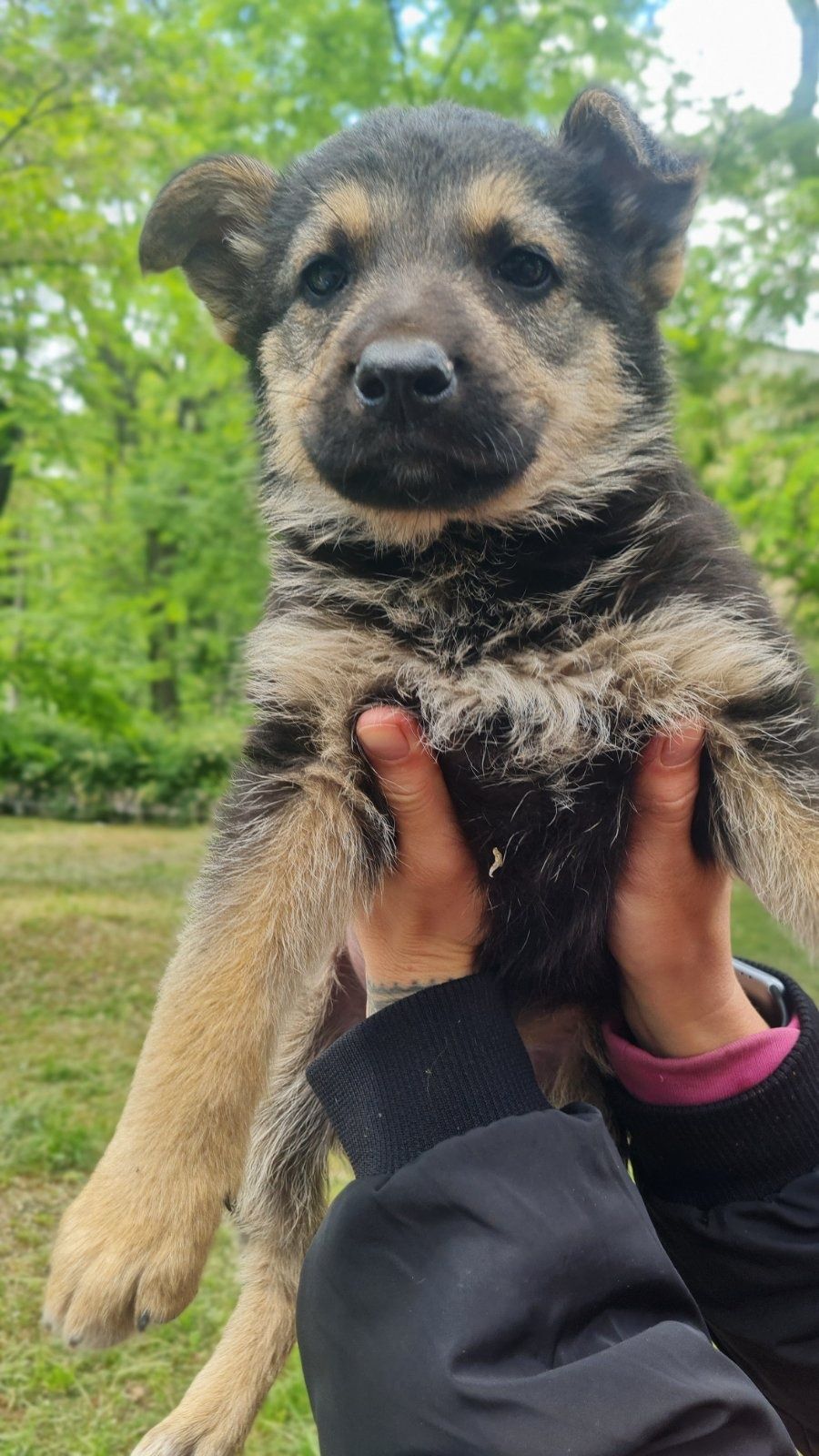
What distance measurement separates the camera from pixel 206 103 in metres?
8.13

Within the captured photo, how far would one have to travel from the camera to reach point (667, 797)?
224cm

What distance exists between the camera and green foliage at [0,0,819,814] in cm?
684

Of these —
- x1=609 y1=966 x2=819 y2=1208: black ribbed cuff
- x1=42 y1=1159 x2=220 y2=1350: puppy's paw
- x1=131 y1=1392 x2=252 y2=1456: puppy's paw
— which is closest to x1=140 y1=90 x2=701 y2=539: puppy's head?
x1=609 y1=966 x2=819 y2=1208: black ribbed cuff

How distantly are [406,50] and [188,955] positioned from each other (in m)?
9.88

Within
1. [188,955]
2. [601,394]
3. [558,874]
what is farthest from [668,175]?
[188,955]

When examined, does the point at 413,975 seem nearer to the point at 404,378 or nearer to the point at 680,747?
the point at 680,747

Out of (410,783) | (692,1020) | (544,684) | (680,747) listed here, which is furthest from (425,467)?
(692,1020)

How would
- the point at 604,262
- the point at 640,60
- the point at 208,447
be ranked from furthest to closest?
the point at 208,447
the point at 640,60
the point at 604,262

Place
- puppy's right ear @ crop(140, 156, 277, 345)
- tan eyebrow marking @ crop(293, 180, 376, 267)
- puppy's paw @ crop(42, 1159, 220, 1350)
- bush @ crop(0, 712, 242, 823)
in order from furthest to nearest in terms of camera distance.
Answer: bush @ crop(0, 712, 242, 823) < puppy's right ear @ crop(140, 156, 277, 345) < tan eyebrow marking @ crop(293, 180, 376, 267) < puppy's paw @ crop(42, 1159, 220, 1350)

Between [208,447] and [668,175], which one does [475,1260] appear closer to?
[668,175]

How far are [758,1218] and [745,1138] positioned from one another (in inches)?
6.1

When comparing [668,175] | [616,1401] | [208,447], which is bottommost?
[208,447]

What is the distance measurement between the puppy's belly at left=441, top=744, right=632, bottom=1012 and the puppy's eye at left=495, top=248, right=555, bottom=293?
122cm

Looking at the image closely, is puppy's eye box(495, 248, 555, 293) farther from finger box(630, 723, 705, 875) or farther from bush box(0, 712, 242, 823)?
bush box(0, 712, 242, 823)
